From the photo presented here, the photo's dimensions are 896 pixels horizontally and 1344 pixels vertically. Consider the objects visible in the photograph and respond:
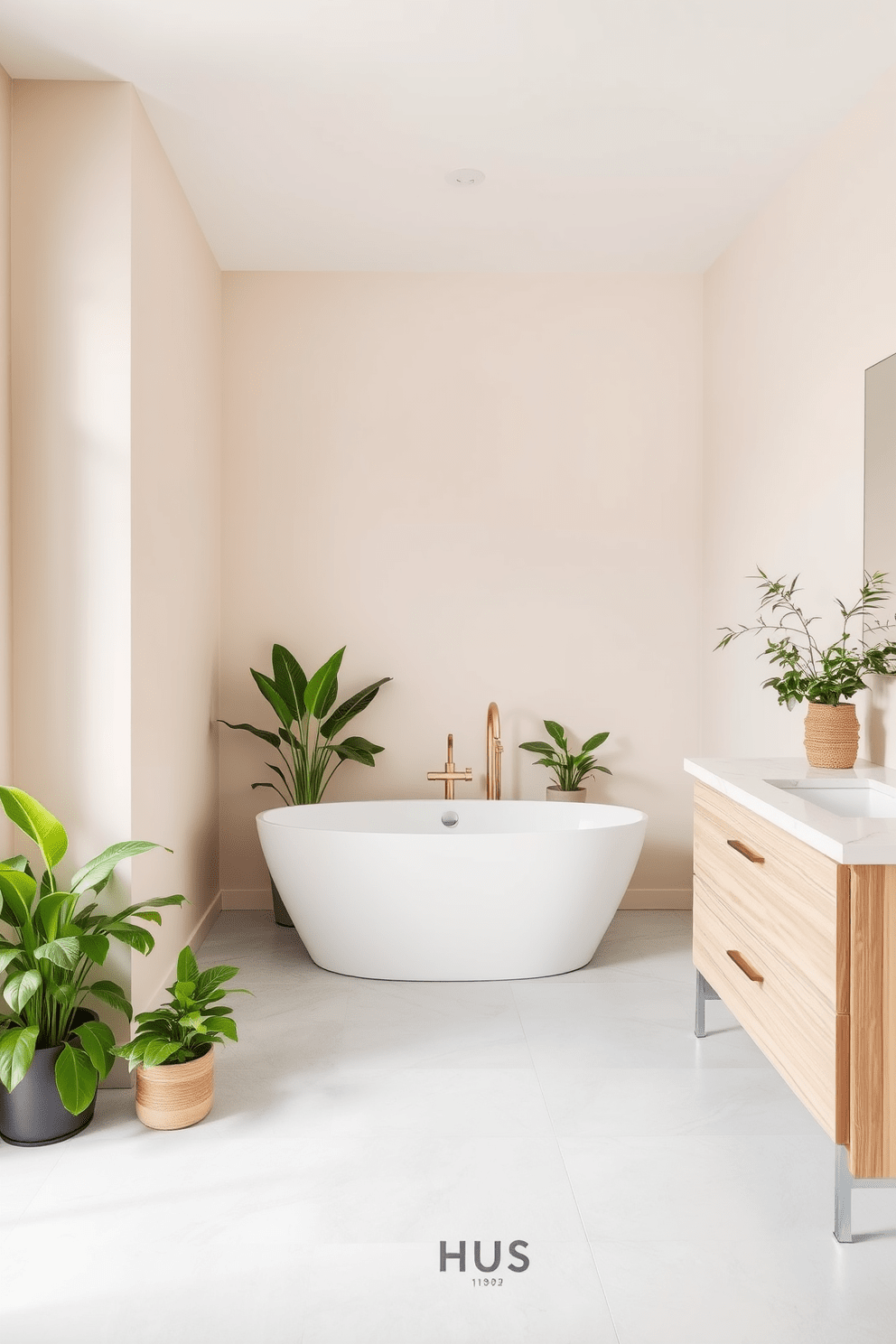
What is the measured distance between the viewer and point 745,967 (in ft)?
6.86

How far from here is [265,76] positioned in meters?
2.41

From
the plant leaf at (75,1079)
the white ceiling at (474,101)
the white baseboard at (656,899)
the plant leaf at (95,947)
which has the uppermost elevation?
the white ceiling at (474,101)

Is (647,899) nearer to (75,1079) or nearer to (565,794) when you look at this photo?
(565,794)

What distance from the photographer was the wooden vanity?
1590 millimetres

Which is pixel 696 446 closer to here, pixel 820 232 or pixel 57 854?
pixel 820 232

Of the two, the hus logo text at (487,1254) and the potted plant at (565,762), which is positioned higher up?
the potted plant at (565,762)

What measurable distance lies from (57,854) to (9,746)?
1.18ft

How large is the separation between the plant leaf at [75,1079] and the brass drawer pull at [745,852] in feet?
4.89

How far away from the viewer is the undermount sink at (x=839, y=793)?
87.0 inches

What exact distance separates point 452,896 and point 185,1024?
1035mm

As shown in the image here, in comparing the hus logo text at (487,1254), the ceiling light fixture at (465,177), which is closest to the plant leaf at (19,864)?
the hus logo text at (487,1254)

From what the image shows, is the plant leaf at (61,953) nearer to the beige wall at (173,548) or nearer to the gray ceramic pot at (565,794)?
the beige wall at (173,548)

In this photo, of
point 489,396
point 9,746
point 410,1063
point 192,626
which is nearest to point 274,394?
point 489,396

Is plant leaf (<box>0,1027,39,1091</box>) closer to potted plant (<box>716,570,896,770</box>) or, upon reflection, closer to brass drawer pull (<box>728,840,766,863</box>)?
brass drawer pull (<box>728,840,766,863</box>)
